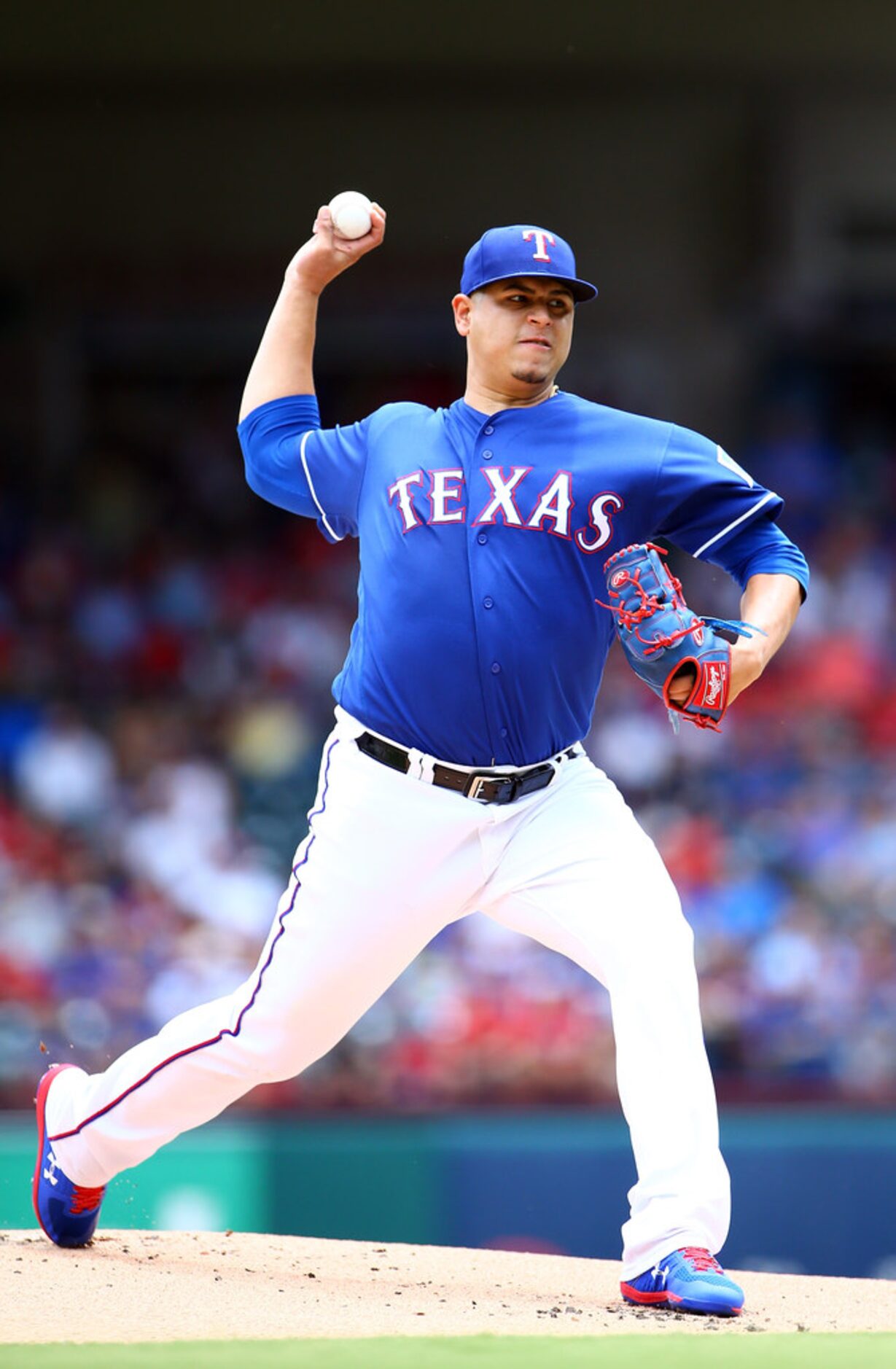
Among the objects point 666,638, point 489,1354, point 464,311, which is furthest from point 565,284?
point 489,1354

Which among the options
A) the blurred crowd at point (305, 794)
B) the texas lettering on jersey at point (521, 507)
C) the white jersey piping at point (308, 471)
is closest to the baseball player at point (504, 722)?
the texas lettering on jersey at point (521, 507)

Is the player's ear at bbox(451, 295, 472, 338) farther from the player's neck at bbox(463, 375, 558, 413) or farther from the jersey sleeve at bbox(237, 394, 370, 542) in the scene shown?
the jersey sleeve at bbox(237, 394, 370, 542)

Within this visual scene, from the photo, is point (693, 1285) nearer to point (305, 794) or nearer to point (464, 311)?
point (464, 311)

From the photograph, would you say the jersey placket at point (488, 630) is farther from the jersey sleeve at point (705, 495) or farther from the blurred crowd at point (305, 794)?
the blurred crowd at point (305, 794)

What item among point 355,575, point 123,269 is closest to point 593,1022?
point 355,575

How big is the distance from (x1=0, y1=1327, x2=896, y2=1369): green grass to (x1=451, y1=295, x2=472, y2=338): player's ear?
1862 millimetres

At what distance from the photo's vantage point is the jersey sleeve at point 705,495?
11.0 ft

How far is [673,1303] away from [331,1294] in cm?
67

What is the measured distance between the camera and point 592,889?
130 inches

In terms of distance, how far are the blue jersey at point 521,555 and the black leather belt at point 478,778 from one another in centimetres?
2

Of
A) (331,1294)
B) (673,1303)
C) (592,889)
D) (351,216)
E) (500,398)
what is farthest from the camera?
(351,216)

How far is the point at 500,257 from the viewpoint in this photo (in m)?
3.42

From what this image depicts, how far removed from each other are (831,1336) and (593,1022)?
14.0 ft

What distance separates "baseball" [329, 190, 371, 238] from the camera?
3658mm
